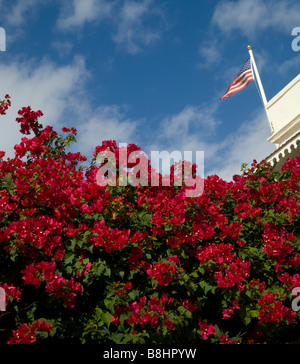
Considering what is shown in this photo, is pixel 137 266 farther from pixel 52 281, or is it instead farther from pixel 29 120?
pixel 29 120

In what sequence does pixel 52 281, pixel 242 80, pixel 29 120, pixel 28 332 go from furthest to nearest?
1. pixel 242 80
2. pixel 29 120
3. pixel 52 281
4. pixel 28 332

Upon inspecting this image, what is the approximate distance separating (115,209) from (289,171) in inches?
105

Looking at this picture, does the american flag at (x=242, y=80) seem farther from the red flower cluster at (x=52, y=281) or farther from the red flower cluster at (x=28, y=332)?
the red flower cluster at (x=28, y=332)

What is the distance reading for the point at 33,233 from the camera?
3.16m

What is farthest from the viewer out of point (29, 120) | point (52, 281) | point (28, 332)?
point (29, 120)

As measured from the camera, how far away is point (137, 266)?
3.38 metres

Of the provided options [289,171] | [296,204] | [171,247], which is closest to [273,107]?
[289,171]

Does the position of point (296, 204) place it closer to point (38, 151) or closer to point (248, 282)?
point (248, 282)

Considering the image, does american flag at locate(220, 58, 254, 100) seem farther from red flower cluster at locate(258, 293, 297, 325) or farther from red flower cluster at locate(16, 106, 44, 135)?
red flower cluster at locate(258, 293, 297, 325)

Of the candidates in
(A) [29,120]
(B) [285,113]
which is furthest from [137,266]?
(B) [285,113]

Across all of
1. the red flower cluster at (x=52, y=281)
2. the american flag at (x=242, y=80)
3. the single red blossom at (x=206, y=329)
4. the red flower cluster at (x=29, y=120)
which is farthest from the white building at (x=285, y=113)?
the red flower cluster at (x=52, y=281)

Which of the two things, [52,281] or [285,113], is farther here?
[285,113]
